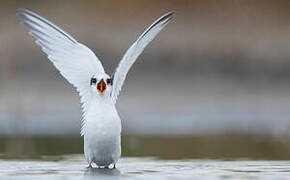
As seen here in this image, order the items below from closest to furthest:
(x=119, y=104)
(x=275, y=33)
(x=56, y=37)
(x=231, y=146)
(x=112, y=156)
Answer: (x=112, y=156) → (x=56, y=37) → (x=231, y=146) → (x=119, y=104) → (x=275, y=33)

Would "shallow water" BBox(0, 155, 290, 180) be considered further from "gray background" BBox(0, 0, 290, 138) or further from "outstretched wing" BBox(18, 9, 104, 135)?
"gray background" BBox(0, 0, 290, 138)

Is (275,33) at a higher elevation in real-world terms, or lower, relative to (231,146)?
higher

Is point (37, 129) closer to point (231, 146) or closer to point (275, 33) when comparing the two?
point (231, 146)

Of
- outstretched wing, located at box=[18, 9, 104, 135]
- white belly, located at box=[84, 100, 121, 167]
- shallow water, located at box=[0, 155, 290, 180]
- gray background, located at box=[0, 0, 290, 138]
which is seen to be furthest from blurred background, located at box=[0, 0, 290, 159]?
white belly, located at box=[84, 100, 121, 167]

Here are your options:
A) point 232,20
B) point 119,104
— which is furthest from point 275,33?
point 119,104

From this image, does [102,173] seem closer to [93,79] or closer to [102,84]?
[102,84]

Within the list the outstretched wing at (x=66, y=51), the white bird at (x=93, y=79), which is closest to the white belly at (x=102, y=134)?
the white bird at (x=93, y=79)
